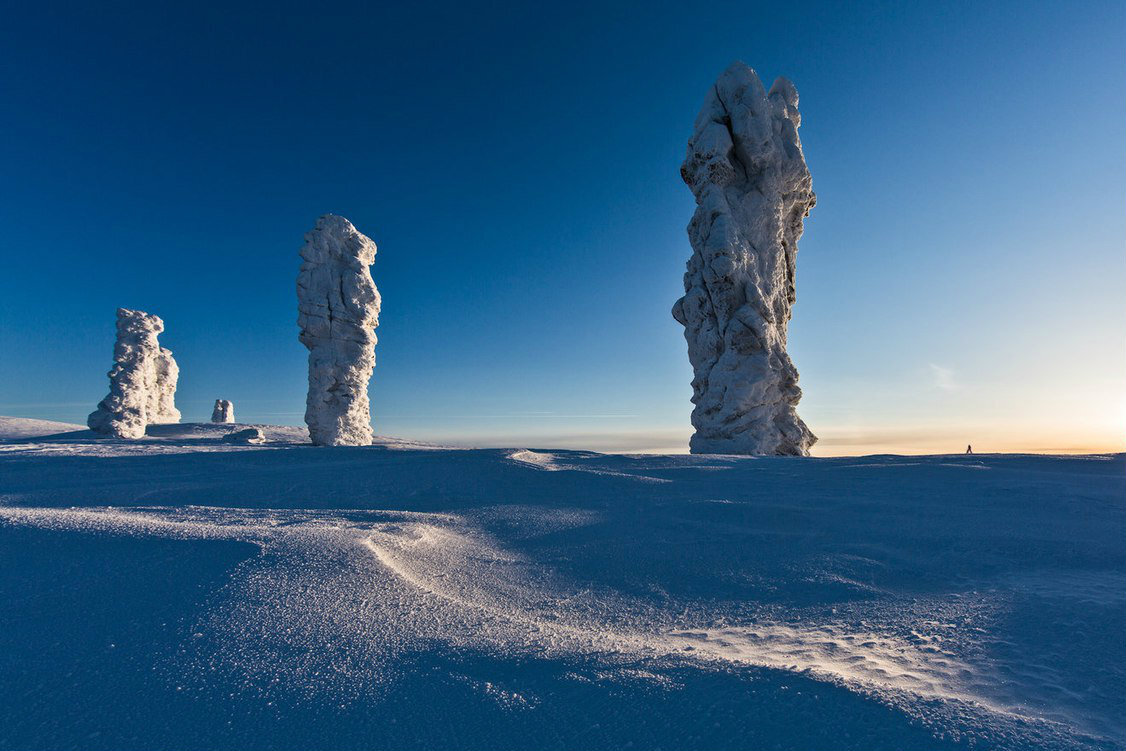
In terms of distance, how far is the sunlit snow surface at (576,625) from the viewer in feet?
5.61

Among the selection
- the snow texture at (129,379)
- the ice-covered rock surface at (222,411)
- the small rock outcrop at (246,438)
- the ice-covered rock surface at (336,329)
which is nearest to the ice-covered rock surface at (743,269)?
the ice-covered rock surface at (336,329)

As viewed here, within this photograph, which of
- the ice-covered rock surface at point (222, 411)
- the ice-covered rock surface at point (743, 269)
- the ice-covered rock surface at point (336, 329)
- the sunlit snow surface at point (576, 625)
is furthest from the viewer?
the ice-covered rock surface at point (222, 411)

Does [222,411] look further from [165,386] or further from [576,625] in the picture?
[576,625]

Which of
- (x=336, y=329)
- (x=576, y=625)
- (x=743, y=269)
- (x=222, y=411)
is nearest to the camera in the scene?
(x=576, y=625)

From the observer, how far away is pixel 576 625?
270 centimetres

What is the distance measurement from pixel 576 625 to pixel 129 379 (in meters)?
35.7

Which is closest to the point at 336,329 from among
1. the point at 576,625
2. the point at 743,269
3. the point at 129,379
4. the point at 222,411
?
the point at 129,379

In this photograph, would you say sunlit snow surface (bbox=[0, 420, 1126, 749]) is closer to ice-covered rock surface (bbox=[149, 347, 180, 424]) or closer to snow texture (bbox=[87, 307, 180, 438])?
snow texture (bbox=[87, 307, 180, 438])

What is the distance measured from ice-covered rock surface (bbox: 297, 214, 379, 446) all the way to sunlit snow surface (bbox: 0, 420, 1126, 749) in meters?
16.6

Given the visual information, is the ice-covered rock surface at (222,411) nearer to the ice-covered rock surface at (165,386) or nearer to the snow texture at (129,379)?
the ice-covered rock surface at (165,386)

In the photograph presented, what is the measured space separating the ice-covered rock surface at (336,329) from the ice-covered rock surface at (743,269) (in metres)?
13.6

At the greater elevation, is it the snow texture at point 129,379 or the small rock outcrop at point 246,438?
the snow texture at point 129,379

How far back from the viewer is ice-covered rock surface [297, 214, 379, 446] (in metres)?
21.2

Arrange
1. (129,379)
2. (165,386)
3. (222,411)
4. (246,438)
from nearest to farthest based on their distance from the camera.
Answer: (246,438)
(129,379)
(165,386)
(222,411)
